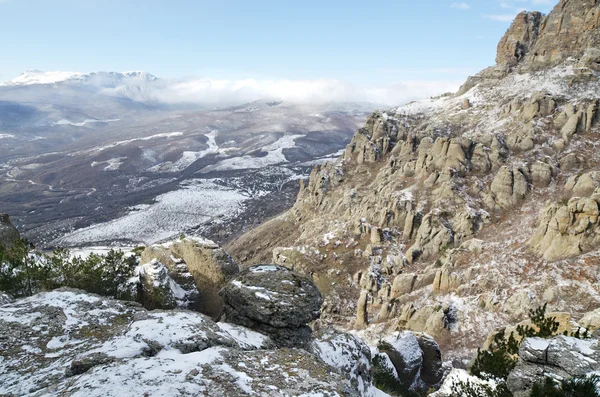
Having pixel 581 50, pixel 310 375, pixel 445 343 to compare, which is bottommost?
pixel 445 343

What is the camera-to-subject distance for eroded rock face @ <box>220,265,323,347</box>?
54.9 ft

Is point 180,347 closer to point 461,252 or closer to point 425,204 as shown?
point 461,252

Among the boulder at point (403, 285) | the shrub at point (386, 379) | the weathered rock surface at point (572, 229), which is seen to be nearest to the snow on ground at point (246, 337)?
the shrub at point (386, 379)

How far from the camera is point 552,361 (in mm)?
11688

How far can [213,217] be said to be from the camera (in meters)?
145

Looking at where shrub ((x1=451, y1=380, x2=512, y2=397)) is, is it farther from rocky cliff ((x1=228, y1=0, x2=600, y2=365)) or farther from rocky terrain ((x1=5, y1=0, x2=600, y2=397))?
rocky cliff ((x1=228, y1=0, x2=600, y2=365))

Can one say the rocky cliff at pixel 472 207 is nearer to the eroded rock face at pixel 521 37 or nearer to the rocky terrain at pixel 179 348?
the eroded rock face at pixel 521 37

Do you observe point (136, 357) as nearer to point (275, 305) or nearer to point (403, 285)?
point (275, 305)

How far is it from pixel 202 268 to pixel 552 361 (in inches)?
906

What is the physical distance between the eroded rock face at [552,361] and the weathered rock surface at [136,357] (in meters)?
6.18

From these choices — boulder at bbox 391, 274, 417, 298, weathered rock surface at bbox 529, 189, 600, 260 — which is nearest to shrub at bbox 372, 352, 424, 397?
boulder at bbox 391, 274, 417, 298

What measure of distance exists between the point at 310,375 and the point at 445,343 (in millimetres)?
29163

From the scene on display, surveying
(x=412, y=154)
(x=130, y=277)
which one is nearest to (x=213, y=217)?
(x=412, y=154)

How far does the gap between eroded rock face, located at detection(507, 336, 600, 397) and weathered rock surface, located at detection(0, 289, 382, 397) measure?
6178 millimetres
